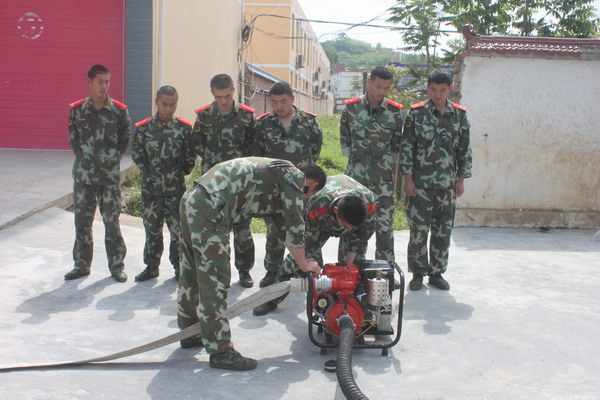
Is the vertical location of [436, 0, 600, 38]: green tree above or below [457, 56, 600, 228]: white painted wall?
above

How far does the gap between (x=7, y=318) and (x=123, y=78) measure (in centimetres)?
731

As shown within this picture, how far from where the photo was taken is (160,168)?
5.12 m

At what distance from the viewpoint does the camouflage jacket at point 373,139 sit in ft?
17.3

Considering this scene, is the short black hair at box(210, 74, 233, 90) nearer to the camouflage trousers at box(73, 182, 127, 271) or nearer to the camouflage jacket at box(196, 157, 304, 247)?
the camouflage trousers at box(73, 182, 127, 271)

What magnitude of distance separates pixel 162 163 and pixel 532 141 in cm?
522

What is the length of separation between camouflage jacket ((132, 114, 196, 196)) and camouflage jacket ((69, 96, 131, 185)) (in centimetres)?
22

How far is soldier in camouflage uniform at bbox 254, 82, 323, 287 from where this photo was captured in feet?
16.8

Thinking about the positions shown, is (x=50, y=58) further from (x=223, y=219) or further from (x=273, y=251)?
(x=223, y=219)

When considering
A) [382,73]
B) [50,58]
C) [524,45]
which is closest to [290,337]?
[382,73]

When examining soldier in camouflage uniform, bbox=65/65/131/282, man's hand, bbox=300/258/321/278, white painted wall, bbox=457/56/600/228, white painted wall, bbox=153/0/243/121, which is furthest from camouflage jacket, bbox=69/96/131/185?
white painted wall, bbox=153/0/243/121

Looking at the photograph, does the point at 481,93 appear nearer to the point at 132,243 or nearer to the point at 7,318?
the point at 132,243

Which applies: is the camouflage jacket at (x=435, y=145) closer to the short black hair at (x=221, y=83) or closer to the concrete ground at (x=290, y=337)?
the concrete ground at (x=290, y=337)

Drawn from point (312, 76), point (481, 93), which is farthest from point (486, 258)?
point (312, 76)

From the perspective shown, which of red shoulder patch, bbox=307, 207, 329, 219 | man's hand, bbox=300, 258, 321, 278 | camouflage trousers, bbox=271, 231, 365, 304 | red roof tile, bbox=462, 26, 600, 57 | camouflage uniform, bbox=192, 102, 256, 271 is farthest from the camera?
red roof tile, bbox=462, 26, 600, 57
